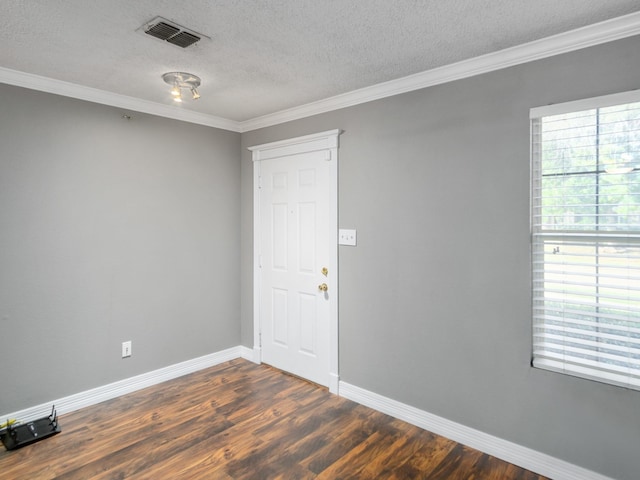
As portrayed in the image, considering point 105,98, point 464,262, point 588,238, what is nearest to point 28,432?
point 105,98

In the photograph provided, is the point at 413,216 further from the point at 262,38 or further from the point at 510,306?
the point at 262,38

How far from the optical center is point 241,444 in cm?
247

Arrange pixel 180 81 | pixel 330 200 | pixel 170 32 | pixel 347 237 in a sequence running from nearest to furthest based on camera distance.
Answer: pixel 170 32
pixel 180 81
pixel 347 237
pixel 330 200

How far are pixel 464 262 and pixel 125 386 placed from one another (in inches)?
114

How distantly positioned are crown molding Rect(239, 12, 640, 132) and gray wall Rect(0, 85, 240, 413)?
1279mm

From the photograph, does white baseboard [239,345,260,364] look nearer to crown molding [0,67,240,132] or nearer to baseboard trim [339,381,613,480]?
baseboard trim [339,381,613,480]

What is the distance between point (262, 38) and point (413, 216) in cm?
151

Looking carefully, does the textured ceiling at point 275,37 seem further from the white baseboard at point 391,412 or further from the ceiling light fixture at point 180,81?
the white baseboard at point 391,412

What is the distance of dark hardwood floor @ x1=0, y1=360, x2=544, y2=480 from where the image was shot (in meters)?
2.20

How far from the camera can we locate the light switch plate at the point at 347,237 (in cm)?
306

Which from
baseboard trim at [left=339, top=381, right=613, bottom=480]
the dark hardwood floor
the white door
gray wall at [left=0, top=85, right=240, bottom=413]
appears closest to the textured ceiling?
gray wall at [left=0, top=85, right=240, bottom=413]

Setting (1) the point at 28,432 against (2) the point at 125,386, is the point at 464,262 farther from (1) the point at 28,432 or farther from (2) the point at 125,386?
(1) the point at 28,432

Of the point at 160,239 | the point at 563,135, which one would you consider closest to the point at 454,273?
the point at 563,135

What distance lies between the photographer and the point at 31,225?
2.69 meters
